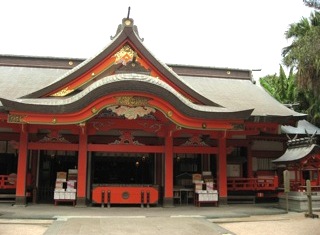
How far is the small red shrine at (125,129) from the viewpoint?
13.8m

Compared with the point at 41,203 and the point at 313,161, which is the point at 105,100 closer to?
the point at 41,203

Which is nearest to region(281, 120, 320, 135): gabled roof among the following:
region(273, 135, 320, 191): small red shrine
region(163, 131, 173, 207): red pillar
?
region(273, 135, 320, 191): small red shrine

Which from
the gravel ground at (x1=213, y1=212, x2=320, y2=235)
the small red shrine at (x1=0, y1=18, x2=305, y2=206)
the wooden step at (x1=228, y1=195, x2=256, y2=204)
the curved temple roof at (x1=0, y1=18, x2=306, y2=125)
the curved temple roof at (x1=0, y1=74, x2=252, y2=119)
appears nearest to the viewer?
the gravel ground at (x1=213, y1=212, x2=320, y2=235)

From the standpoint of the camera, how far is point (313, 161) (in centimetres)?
1497

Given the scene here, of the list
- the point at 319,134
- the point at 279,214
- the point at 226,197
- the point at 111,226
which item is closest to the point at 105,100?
the point at 111,226

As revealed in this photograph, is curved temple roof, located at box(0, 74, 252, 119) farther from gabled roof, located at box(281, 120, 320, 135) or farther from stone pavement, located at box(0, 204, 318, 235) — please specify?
gabled roof, located at box(281, 120, 320, 135)

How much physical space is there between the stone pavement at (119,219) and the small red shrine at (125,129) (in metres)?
1.03

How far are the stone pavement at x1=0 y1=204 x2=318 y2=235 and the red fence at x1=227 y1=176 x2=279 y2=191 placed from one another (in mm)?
2027

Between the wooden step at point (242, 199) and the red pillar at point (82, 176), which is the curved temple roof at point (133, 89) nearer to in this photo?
the red pillar at point (82, 176)

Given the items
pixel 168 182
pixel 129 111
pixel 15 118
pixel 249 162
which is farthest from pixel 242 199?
pixel 15 118

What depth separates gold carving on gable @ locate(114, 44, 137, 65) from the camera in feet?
50.2

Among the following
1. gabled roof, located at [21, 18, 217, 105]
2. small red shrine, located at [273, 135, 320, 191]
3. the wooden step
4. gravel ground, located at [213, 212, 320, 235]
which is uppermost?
gabled roof, located at [21, 18, 217, 105]

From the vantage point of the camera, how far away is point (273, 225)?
11234 millimetres

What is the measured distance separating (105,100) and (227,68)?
962 cm
